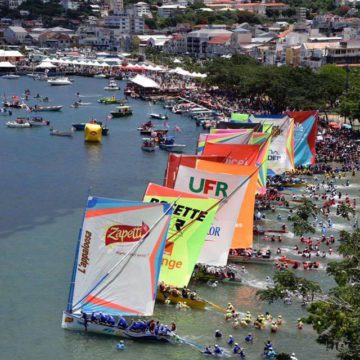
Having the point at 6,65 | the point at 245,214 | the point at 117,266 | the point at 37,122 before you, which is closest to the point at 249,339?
the point at 117,266

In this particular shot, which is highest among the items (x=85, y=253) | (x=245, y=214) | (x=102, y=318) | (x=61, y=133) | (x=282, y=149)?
(x=85, y=253)

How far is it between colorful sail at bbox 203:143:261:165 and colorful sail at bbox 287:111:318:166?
15.6 metres

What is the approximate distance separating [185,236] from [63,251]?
993 cm

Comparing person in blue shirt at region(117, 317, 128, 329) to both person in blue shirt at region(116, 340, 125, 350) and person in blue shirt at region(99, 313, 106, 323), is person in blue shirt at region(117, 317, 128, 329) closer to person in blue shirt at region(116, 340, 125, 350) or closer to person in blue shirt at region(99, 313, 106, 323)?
person in blue shirt at region(99, 313, 106, 323)

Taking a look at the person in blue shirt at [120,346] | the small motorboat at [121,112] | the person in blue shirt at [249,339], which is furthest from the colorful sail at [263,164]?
the small motorboat at [121,112]

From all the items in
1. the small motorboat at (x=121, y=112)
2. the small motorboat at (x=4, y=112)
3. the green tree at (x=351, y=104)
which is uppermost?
the green tree at (x=351, y=104)

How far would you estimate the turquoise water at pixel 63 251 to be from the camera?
34312 millimetres

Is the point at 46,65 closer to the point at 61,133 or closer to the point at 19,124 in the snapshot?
the point at 19,124

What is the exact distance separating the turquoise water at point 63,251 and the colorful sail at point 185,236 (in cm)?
169

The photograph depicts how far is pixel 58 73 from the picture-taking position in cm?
15662

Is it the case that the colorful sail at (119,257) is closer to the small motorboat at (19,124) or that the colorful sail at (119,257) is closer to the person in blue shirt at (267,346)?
the person in blue shirt at (267,346)

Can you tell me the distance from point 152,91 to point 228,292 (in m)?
86.5

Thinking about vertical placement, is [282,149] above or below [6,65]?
above

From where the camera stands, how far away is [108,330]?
3475 cm
